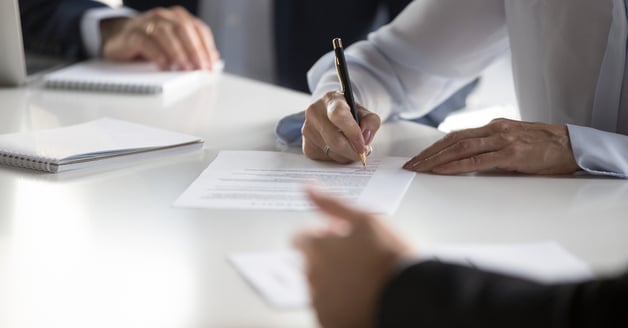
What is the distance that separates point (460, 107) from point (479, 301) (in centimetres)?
196

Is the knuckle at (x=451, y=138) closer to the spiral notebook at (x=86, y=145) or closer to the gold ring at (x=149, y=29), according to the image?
the spiral notebook at (x=86, y=145)

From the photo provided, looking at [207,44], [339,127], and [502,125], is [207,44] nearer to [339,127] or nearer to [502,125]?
[339,127]

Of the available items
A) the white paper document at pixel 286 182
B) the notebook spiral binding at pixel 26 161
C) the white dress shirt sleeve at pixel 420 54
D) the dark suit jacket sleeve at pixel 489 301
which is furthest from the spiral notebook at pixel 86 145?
the dark suit jacket sleeve at pixel 489 301

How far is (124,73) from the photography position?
1.97 m

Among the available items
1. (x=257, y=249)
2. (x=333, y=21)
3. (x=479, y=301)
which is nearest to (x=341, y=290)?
(x=479, y=301)

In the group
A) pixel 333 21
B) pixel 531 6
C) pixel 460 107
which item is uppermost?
pixel 531 6

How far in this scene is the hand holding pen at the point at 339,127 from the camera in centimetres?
126

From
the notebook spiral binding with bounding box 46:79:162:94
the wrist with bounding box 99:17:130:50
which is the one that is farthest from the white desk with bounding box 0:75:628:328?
the wrist with bounding box 99:17:130:50

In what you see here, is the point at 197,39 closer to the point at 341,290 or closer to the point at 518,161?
the point at 518,161

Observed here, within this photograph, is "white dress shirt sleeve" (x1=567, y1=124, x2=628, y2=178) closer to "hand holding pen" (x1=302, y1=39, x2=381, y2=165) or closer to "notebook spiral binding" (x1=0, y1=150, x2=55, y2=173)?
"hand holding pen" (x1=302, y1=39, x2=381, y2=165)

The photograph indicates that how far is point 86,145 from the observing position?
1.32 m

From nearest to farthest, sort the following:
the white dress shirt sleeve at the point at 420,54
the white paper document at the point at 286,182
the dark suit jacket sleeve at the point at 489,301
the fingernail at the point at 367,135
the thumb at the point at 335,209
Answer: the dark suit jacket sleeve at the point at 489,301 → the thumb at the point at 335,209 → the white paper document at the point at 286,182 → the fingernail at the point at 367,135 → the white dress shirt sleeve at the point at 420,54

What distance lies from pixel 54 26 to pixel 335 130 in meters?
1.25

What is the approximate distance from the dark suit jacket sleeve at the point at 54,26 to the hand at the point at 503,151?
1265 mm
